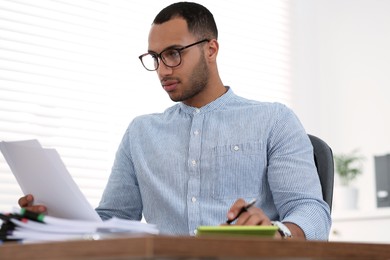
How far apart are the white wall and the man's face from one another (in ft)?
6.87

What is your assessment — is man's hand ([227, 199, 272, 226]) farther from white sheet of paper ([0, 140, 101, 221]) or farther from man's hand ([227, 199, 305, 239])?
white sheet of paper ([0, 140, 101, 221])

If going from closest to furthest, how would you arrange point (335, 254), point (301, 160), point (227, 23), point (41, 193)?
point (335, 254) → point (41, 193) → point (301, 160) → point (227, 23)

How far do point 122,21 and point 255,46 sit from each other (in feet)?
2.96

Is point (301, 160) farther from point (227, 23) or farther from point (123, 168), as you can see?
point (227, 23)

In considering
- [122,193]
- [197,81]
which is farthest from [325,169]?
[122,193]

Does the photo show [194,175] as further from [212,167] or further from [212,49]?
[212,49]

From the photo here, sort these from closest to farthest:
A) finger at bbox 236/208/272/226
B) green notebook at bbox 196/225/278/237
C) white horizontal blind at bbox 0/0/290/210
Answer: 1. green notebook at bbox 196/225/278/237
2. finger at bbox 236/208/272/226
3. white horizontal blind at bbox 0/0/290/210

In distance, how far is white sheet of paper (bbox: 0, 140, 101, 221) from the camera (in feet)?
4.09

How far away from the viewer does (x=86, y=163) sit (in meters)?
2.99

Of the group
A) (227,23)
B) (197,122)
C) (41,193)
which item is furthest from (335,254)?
(227,23)

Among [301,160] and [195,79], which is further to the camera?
[195,79]

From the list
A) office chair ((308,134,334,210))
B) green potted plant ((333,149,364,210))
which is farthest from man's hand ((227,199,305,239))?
green potted plant ((333,149,364,210))

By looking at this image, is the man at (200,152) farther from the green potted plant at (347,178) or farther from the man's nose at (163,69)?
the green potted plant at (347,178)

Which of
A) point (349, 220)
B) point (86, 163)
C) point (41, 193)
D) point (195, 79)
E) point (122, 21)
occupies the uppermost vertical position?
point (122, 21)
